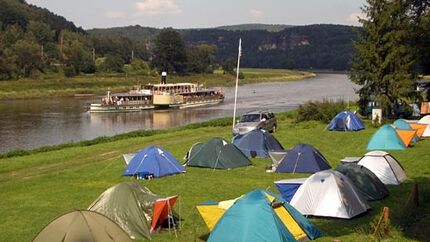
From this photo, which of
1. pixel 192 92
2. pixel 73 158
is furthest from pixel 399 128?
pixel 192 92

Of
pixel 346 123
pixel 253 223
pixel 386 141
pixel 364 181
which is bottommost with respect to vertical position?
pixel 346 123

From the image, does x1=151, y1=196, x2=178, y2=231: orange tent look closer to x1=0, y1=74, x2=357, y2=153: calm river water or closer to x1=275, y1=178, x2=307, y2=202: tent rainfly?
x1=275, y1=178, x2=307, y2=202: tent rainfly

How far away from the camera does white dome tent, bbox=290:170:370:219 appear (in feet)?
47.8

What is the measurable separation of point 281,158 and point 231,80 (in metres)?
115

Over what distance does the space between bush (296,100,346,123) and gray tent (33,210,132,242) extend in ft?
95.7

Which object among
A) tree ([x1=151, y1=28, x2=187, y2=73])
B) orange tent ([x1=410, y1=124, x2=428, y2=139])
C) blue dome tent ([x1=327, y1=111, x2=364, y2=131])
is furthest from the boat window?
tree ([x1=151, y1=28, x2=187, y2=73])

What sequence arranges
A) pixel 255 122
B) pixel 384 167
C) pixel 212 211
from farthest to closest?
pixel 255 122 < pixel 384 167 < pixel 212 211

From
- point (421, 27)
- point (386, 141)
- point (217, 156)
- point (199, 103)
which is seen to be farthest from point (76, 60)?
point (421, 27)

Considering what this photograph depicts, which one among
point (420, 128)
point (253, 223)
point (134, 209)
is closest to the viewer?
point (253, 223)

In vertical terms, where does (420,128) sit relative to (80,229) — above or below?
below

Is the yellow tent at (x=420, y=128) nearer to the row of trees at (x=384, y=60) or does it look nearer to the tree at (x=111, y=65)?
the row of trees at (x=384, y=60)

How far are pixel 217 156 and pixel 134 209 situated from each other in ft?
30.3

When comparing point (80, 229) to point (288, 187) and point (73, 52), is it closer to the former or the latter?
point (288, 187)

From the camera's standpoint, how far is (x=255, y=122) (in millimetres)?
32344
